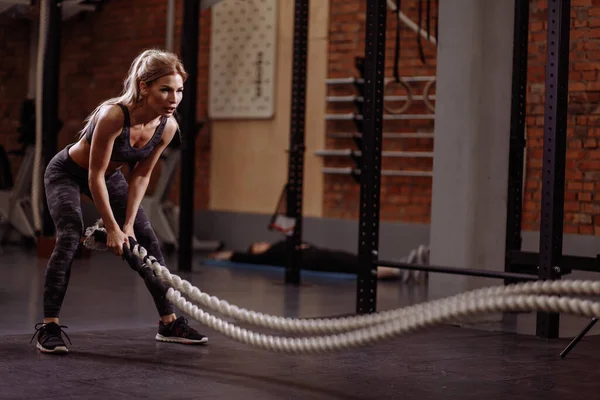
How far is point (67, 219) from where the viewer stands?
13.8ft

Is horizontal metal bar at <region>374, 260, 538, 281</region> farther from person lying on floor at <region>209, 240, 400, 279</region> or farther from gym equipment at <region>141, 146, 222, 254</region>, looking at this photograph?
gym equipment at <region>141, 146, 222, 254</region>

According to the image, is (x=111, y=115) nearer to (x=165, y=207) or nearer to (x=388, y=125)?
(x=388, y=125)

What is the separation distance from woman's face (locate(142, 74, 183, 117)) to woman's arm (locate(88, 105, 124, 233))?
5.5 inches

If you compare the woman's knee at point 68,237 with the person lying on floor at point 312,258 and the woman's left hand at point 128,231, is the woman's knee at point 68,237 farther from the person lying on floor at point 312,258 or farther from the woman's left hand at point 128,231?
the person lying on floor at point 312,258

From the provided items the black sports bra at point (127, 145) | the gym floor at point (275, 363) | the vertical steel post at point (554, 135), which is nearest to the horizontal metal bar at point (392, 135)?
the gym floor at point (275, 363)

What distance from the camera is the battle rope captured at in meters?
2.86

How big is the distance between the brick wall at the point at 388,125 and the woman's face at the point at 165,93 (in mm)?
4791

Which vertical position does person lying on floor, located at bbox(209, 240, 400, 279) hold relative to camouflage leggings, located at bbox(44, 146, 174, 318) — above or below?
below

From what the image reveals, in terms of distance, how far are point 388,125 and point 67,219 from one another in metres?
5.04

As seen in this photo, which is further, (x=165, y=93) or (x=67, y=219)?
(x=67, y=219)

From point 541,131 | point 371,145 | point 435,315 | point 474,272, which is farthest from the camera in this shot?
point 541,131

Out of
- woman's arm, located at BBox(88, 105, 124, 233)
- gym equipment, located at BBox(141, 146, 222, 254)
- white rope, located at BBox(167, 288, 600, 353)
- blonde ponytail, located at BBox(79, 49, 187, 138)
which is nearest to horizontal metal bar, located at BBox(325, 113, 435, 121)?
gym equipment, located at BBox(141, 146, 222, 254)

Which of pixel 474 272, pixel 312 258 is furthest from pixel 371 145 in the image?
pixel 312 258

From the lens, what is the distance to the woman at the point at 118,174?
4031mm
